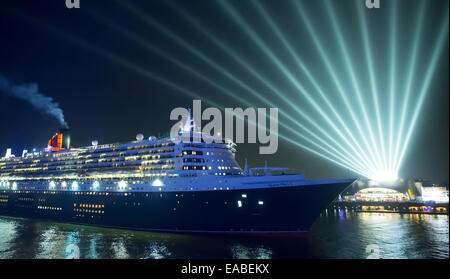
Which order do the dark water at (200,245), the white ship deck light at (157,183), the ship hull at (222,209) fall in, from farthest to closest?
the white ship deck light at (157,183), the ship hull at (222,209), the dark water at (200,245)

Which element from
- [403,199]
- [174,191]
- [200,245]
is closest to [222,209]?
[200,245]

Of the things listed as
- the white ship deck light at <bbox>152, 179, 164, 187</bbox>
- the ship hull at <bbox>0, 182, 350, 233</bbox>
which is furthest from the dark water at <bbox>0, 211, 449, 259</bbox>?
the white ship deck light at <bbox>152, 179, 164, 187</bbox>

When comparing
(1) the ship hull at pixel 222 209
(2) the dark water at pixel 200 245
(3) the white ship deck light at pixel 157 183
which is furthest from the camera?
(3) the white ship deck light at pixel 157 183

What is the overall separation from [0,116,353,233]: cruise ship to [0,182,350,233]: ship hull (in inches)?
4.1

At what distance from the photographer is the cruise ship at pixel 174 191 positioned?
2731cm

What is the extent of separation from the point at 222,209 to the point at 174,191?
Answer: 6203 millimetres

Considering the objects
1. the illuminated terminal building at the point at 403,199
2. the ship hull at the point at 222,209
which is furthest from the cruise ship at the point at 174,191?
the illuminated terminal building at the point at 403,199

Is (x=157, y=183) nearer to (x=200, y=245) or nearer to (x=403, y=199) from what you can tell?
(x=200, y=245)

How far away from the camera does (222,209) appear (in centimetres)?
2814

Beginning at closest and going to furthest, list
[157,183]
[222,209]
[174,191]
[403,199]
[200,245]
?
[200,245], [222,209], [174,191], [157,183], [403,199]

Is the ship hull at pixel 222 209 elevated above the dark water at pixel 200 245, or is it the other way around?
the ship hull at pixel 222 209

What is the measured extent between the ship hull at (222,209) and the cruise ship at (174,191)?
10 centimetres

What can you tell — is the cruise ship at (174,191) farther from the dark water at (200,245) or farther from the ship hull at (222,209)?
the dark water at (200,245)

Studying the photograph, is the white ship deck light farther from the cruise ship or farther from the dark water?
the dark water
